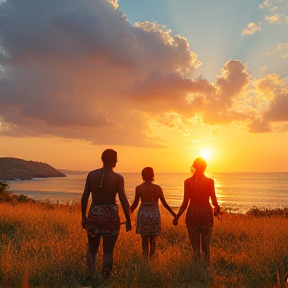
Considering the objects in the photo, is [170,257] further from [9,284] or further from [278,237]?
[278,237]

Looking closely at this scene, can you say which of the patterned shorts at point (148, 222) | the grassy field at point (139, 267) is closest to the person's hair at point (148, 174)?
the patterned shorts at point (148, 222)

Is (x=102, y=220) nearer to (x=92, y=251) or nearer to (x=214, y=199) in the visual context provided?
(x=92, y=251)

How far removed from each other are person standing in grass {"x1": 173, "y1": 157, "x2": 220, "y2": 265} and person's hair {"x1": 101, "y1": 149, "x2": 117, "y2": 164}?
5.77ft

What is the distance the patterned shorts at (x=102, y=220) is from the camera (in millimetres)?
5770

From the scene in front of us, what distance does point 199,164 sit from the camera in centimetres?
693

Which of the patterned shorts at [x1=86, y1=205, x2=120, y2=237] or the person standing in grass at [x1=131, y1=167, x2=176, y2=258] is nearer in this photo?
the patterned shorts at [x1=86, y1=205, x2=120, y2=237]

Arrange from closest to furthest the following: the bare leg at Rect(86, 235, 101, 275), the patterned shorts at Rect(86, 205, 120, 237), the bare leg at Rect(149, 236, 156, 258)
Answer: the patterned shorts at Rect(86, 205, 120, 237), the bare leg at Rect(86, 235, 101, 275), the bare leg at Rect(149, 236, 156, 258)

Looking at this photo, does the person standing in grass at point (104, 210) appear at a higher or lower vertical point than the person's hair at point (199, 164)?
lower

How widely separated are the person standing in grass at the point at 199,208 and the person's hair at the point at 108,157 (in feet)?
5.77

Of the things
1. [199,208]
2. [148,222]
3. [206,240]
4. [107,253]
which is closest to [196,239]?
[206,240]

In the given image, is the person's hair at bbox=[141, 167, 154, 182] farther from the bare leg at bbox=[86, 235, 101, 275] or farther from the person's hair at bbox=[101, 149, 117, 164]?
the bare leg at bbox=[86, 235, 101, 275]

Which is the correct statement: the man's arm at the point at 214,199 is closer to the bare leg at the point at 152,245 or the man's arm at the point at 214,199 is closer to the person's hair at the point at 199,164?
the person's hair at the point at 199,164

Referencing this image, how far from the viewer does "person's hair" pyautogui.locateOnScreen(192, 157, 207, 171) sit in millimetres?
6902

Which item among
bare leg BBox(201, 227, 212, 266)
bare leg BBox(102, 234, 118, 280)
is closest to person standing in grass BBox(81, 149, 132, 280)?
bare leg BBox(102, 234, 118, 280)
